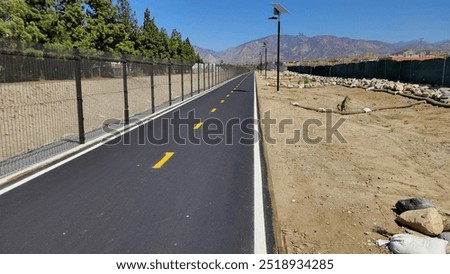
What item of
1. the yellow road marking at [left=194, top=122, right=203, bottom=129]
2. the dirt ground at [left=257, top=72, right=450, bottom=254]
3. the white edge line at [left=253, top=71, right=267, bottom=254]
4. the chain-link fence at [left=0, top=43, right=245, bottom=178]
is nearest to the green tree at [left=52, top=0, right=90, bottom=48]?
the chain-link fence at [left=0, top=43, right=245, bottom=178]

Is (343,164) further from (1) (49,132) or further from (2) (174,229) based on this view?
(1) (49,132)

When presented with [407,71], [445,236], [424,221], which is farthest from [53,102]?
[407,71]

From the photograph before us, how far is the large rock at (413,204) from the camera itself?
5.92 m

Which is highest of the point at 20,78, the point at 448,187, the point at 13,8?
the point at 13,8

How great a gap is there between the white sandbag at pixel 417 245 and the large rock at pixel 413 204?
1375 millimetres

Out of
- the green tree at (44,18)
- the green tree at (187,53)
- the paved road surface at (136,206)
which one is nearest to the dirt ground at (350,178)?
the paved road surface at (136,206)

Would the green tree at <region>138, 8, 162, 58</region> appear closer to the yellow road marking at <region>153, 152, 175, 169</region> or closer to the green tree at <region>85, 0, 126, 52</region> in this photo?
the green tree at <region>85, 0, 126, 52</region>

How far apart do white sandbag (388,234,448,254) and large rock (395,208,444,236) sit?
0.75 meters

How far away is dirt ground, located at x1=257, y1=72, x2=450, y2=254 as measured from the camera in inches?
207

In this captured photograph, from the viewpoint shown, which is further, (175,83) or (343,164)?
(175,83)

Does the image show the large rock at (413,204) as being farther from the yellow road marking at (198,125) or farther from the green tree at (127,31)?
the green tree at (127,31)

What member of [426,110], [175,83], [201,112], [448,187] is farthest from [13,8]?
[448,187]

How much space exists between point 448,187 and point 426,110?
13.2 meters
